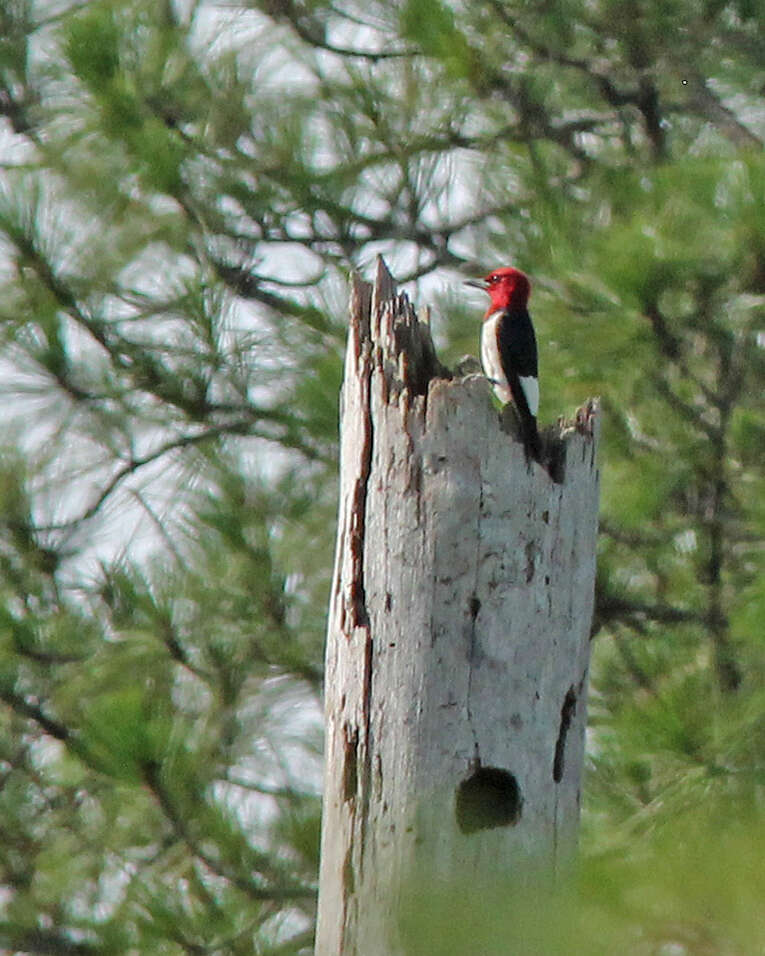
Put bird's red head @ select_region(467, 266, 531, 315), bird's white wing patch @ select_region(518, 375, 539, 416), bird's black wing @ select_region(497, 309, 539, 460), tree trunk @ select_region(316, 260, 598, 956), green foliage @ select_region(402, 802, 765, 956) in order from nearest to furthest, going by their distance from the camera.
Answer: green foliage @ select_region(402, 802, 765, 956) → tree trunk @ select_region(316, 260, 598, 956) → bird's white wing patch @ select_region(518, 375, 539, 416) → bird's black wing @ select_region(497, 309, 539, 460) → bird's red head @ select_region(467, 266, 531, 315)

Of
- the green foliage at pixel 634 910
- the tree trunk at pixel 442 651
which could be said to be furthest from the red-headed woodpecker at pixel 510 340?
the green foliage at pixel 634 910

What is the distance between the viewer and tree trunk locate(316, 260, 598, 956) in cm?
181

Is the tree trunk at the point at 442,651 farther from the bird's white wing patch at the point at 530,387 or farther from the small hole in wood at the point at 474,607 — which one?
the bird's white wing patch at the point at 530,387

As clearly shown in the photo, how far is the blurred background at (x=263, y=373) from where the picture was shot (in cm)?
342

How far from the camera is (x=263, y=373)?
12.3 ft

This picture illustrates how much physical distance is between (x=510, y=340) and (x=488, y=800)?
1276 mm

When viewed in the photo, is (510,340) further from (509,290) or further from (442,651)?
(442,651)

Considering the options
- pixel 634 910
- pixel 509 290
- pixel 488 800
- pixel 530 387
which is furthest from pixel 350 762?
pixel 509 290

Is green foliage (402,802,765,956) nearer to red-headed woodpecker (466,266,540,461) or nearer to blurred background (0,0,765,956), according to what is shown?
red-headed woodpecker (466,266,540,461)

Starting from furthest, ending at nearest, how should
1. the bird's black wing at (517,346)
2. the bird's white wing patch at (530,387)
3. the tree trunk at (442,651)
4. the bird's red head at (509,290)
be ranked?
1. the bird's red head at (509,290)
2. the bird's black wing at (517,346)
3. the bird's white wing patch at (530,387)
4. the tree trunk at (442,651)

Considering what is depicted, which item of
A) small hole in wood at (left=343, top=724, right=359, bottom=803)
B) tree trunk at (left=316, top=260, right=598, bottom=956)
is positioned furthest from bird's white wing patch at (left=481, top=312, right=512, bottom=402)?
small hole in wood at (left=343, top=724, right=359, bottom=803)

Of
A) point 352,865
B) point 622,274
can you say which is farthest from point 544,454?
Result: point 622,274

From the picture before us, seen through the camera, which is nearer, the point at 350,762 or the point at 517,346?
the point at 350,762

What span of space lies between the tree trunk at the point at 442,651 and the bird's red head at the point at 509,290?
51.5 inches
